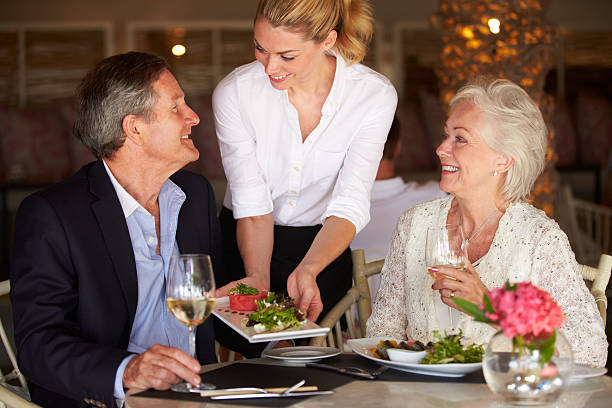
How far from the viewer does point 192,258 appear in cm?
155

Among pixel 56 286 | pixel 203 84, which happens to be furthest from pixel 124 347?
pixel 203 84

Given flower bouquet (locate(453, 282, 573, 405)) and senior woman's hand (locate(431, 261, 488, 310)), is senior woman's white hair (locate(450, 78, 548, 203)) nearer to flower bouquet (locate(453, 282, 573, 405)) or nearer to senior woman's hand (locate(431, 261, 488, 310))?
senior woman's hand (locate(431, 261, 488, 310))

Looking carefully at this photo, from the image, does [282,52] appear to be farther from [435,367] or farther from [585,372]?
[585,372]

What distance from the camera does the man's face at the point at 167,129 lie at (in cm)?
217

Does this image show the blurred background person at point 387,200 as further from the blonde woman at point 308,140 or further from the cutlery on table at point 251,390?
the cutlery on table at point 251,390

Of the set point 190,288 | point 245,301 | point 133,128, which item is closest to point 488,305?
point 190,288

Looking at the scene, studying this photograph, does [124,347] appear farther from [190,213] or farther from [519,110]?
[519,110]

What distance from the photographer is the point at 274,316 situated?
1.81m

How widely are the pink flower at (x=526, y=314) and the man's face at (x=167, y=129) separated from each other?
1123 mm

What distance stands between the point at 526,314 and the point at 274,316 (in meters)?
0.67

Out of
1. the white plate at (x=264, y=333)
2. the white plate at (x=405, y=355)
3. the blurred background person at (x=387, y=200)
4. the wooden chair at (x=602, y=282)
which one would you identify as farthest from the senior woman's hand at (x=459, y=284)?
the blurred background person at (x=387, y=200)

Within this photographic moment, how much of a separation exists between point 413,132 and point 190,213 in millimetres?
6037

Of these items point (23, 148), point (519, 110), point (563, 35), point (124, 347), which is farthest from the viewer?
point (563, 35)

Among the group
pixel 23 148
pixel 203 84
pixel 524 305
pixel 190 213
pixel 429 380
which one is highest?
pixel 203 84
